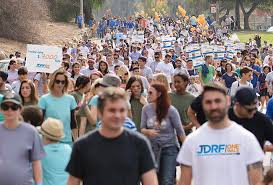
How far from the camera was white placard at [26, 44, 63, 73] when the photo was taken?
15320 millimetres

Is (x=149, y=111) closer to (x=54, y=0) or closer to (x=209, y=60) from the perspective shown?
(x=209, y=60)

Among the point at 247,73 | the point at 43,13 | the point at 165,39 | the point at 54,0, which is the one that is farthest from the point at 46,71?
the point at 54,0

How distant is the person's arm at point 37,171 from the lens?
7.04m

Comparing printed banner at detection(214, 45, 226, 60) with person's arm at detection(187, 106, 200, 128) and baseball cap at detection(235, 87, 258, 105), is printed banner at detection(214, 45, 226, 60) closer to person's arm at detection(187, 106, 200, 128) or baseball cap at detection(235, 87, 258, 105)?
person's arm at detection(187, 106, 200, 128)

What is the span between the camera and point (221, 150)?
20.0 feet

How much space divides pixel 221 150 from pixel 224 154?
41 mm

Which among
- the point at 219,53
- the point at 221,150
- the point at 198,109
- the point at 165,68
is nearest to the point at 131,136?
the point at 221,150

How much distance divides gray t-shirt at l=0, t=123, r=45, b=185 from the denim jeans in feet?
7.32

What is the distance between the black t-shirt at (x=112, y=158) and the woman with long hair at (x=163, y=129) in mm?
3159

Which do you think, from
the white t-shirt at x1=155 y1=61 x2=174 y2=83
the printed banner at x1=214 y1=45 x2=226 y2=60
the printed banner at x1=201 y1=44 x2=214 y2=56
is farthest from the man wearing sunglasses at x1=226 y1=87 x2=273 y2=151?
the printed banner at x1=214 y1=45 x2=226 y2=60

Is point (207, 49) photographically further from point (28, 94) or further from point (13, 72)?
point (28, 94)

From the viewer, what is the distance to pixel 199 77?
18.7m

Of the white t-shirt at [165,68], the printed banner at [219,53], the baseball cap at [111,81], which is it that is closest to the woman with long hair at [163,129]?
the baseball cap at [111,81]

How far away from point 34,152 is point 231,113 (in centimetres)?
185
